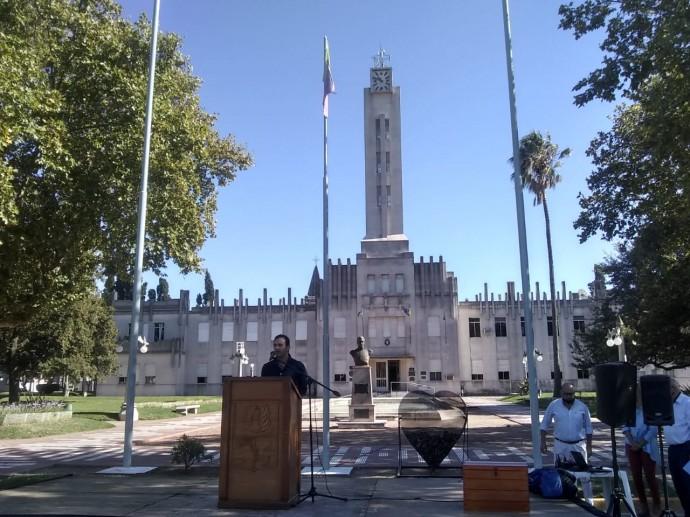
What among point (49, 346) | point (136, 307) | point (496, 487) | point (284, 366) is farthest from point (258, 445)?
point (49, 346)

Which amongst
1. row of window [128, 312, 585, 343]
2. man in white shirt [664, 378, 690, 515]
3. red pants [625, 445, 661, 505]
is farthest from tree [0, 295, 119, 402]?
row of window [128, 312, 585, 343]

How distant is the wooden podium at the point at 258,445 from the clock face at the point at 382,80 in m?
56.6

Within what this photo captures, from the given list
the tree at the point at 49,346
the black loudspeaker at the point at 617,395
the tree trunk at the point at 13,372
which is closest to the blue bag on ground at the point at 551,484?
the black loudspeaker at the point at 617,395

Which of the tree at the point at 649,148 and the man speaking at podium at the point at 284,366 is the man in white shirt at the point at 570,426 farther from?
the tree at the point at 649,148

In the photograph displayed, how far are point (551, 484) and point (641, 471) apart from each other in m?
1.45

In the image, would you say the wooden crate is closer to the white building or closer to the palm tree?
the palm tree

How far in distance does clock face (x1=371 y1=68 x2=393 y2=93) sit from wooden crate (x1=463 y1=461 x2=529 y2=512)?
56789mm

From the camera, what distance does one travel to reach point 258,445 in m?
6.94

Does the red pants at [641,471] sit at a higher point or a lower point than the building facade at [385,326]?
lower

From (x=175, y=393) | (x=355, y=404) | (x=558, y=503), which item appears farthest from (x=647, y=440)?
(x=175, y=393)

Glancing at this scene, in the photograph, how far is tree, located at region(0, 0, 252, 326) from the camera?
1591cm

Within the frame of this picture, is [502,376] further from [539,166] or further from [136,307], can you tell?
[136,307]

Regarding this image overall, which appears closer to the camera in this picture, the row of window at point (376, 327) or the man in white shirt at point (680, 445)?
the man in white shirt at point (680, 445)

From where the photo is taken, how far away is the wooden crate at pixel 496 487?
6.88 meters
